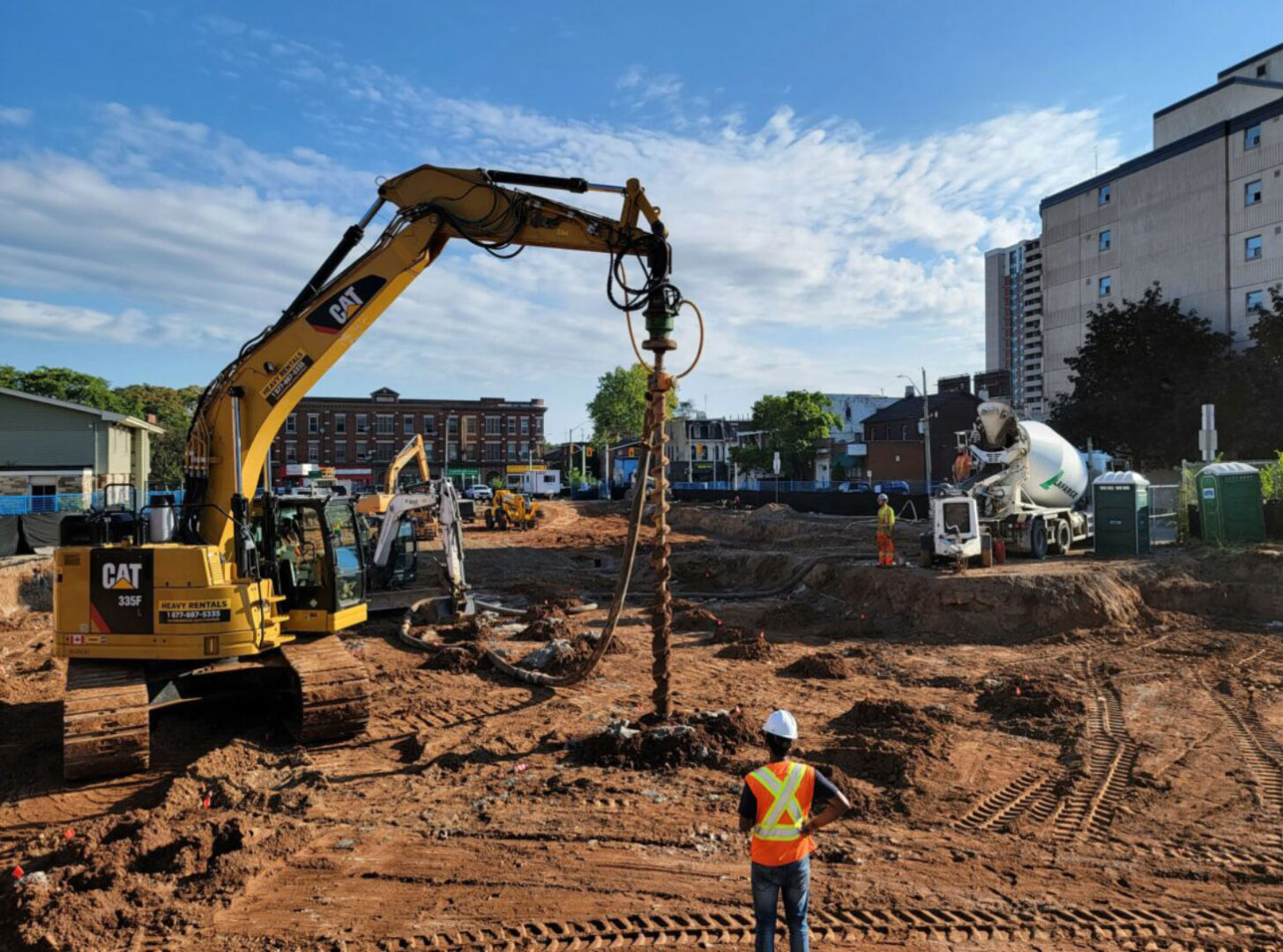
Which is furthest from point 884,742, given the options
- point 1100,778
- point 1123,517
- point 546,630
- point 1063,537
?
point 1063,537

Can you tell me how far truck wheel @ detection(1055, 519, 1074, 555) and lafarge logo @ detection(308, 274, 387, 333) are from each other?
731 inches

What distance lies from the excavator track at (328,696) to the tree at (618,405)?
86.3 metres

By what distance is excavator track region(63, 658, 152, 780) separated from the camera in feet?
24.4

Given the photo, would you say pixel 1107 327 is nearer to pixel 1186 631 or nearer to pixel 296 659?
pixel 1186 631

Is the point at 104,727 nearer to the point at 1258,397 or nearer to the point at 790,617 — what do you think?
the point at 790,617

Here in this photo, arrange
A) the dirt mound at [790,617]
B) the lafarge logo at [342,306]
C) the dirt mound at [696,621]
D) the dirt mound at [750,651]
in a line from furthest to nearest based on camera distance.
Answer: the dirt mound at [790,617] < the dirt mound at [696,621] < the dirt mound at [750,651] < the lafarge logo at [342,306]

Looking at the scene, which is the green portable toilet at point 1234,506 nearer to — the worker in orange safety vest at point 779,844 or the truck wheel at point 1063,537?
the truck wheel at point 1063,537

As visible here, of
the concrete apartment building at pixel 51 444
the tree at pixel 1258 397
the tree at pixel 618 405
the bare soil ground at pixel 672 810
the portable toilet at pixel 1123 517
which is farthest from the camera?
the tree at pixel 618 405

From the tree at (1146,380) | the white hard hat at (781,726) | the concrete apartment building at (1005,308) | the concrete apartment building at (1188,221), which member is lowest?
the white hard hat at (781,726)

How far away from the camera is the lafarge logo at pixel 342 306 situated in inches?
345

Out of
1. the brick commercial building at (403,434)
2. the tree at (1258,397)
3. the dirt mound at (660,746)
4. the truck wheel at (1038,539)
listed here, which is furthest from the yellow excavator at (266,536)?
the brick commercial building at (403,434)

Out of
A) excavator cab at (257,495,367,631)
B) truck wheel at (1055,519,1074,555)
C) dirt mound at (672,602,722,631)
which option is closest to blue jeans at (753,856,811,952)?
excavator cab at (257,495,367,631)

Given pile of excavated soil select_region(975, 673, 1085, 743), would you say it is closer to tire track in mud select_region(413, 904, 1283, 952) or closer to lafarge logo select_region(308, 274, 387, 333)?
tire track in mud select_region(413, 904, 1283, 952)

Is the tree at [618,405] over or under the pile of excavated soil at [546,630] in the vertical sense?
over
